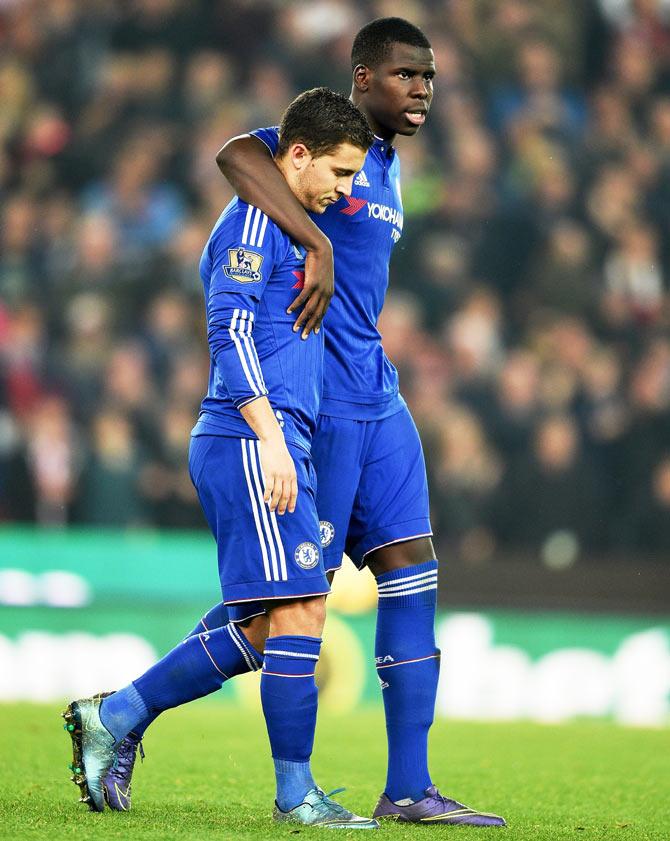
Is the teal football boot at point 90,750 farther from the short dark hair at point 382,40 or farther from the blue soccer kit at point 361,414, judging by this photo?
the short dark hair at point 382,40

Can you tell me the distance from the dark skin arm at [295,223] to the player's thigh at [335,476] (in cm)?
30

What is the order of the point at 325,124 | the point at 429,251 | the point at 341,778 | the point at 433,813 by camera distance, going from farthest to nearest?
1. the point at 429,251
2. the point at 341,778
3. the point at 433,813
4. the point at 325,124

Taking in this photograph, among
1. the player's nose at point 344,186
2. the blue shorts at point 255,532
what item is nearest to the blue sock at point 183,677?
the blue shorts at point 255,532

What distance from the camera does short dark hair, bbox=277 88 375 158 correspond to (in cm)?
345

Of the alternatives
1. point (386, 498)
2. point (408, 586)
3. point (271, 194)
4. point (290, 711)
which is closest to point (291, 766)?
point (290, 711)

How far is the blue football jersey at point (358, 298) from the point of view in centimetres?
376

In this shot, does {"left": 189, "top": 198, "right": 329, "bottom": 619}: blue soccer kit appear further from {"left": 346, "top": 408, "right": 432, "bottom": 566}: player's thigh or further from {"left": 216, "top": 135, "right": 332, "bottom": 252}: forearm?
{"left": 346, "top": 408, "right": 432, "bottom": 566}: player's thigh

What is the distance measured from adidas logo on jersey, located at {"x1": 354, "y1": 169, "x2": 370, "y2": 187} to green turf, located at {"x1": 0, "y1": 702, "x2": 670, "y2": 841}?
1640mm

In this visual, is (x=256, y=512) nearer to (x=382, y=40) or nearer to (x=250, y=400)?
(x=250, y=400)

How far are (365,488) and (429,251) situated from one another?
6544mm

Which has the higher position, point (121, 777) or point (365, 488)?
point (365, 488)

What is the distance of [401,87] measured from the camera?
3822 mm

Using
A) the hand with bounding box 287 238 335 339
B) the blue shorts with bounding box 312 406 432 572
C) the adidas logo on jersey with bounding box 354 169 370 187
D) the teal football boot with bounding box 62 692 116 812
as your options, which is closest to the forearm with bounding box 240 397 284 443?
the hand with bounding box 287 238 335 339

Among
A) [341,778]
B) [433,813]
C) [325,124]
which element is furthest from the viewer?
[341,778]
